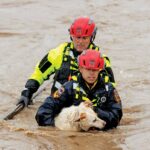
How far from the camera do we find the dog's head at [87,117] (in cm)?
742

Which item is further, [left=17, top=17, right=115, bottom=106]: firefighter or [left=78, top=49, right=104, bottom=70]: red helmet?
[left=17, top=17, right=115, bottom=106]: firefighter

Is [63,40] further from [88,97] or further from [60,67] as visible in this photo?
[88,97]

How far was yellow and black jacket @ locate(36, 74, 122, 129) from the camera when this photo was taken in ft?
25.4

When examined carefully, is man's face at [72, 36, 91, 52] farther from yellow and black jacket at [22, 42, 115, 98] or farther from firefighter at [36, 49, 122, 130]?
firefighter at [36, 49, 122, 130]

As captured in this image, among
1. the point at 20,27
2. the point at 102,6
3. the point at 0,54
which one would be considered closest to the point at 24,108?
the point at 0,54

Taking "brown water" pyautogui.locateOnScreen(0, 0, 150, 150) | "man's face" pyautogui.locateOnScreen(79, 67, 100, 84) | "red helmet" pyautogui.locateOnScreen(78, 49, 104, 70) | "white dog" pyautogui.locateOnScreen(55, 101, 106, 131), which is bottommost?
"brown water" pyautogui.locateOnScreen(0, 0, 150, 150)

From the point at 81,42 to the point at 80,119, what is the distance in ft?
4.32

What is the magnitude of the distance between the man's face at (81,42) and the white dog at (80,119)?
109cm

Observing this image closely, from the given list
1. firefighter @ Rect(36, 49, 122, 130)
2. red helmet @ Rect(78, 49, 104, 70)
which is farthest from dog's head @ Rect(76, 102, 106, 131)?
red helmet @ Rect(78, 49, 104, 70)

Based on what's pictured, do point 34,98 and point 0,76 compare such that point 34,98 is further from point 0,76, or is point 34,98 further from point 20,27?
point 20,27

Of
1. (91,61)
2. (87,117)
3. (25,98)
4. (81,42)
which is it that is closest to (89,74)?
(91,61)

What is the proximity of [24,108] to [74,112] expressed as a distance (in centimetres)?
177

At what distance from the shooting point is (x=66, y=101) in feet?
25.6

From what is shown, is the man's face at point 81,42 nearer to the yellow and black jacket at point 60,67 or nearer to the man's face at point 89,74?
the yellow and black jacket at point 60,67
